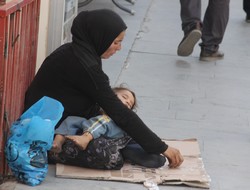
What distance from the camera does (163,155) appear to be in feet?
14.6

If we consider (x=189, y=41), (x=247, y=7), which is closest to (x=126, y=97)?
(x=189, y=41)

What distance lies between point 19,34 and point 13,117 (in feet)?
1.52

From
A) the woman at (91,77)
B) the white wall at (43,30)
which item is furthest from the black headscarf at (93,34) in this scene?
the white wall at (43,30)

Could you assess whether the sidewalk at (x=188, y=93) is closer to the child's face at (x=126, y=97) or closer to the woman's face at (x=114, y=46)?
the child's face at (x=126, y=97)

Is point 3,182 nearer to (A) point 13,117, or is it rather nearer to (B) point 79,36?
(A) point 13,117

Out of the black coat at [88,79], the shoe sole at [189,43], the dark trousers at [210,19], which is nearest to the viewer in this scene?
the black coat at [88,79]

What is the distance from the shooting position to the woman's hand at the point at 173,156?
4.36m

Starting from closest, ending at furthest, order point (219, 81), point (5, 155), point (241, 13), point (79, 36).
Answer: point (5, 155)
point (79, 36)
point (219, 81)
point (241, 13)

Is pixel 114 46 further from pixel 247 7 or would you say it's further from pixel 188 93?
pixel 247 7

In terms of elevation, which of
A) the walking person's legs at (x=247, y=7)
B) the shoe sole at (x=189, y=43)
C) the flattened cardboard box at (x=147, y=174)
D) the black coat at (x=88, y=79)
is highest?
the black coat at (x=88, y=79)

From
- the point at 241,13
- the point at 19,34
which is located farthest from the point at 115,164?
the point at 241,13

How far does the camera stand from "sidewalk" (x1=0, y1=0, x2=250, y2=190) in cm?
460

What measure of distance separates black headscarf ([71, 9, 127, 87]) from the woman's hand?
2.08 ft

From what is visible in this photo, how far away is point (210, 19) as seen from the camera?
23.9 feet
